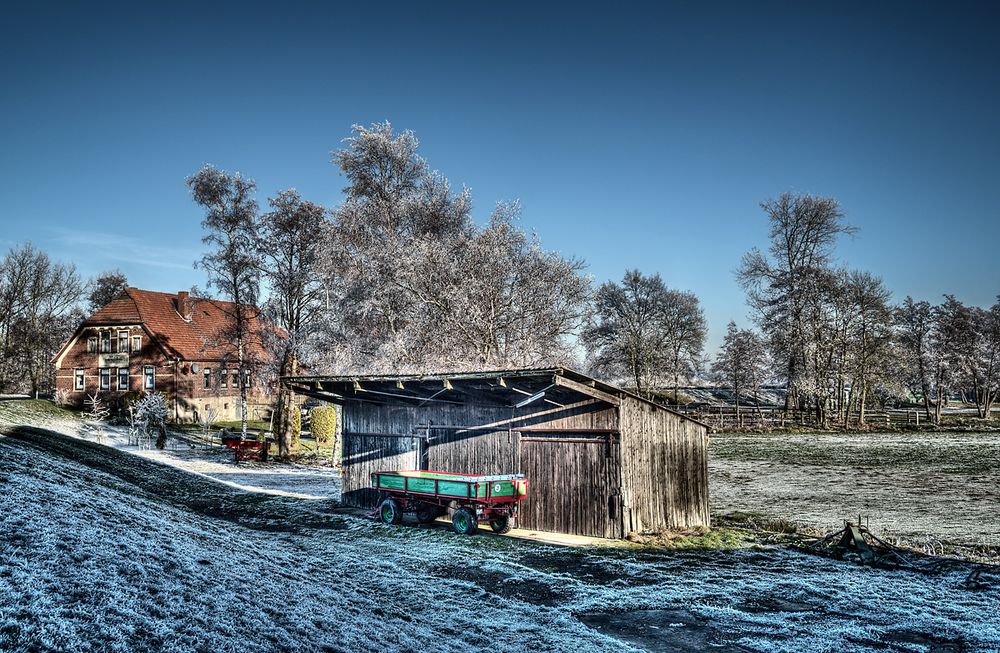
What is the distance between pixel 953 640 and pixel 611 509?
307 inches

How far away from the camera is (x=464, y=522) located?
52.4 ft

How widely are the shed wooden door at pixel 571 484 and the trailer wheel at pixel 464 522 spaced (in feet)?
5.79

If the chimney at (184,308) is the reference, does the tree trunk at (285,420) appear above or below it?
below

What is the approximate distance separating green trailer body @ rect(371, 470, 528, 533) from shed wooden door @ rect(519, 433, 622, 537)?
440mm

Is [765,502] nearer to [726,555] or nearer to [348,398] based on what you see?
[726,555]

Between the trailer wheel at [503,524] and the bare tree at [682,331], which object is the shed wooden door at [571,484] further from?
the bare tree at [682,331]

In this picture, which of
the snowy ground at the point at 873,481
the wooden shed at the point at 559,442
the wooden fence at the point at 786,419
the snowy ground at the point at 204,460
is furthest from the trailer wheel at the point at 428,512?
the wooden fence at the point at 786,419

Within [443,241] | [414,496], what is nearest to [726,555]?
[414,496]

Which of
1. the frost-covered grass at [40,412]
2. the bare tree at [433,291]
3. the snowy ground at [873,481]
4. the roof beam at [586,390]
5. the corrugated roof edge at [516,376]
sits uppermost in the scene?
the bare tree at [433,291]

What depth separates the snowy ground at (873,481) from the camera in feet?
57.8

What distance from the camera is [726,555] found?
45.9 feet

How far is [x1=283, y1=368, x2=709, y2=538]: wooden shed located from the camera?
52.0ft

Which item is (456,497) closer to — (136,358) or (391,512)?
(391,512)

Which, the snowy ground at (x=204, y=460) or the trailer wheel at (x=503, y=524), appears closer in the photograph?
the trailer wheel at (x=503, y=524)
